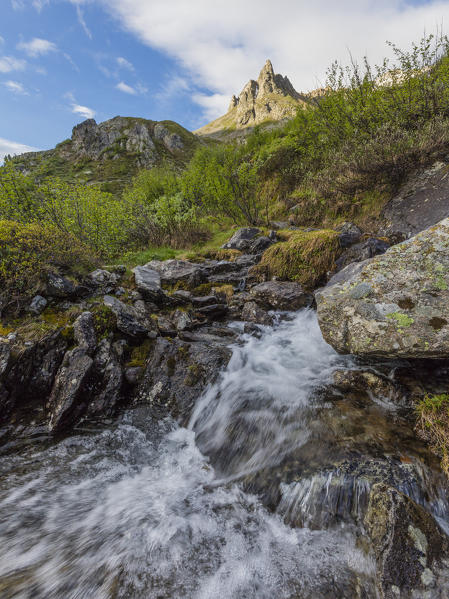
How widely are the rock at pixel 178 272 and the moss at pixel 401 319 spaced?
618 cm

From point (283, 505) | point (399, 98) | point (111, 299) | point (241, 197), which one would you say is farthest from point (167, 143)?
point (283, 505)

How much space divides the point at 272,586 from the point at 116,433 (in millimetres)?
2848

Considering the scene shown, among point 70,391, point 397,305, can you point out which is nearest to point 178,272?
point 70,391

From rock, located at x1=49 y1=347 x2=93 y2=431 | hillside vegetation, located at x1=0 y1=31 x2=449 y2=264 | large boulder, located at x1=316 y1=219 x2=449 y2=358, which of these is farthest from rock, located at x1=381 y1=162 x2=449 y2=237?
rock, located at x1=49 y1=347 x2=93 y2=431

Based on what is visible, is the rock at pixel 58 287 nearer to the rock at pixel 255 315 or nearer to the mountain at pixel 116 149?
the rock at pixel 255 315

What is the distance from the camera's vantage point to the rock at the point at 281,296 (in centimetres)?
723

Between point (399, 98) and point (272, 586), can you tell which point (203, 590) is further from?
point (399, 98)

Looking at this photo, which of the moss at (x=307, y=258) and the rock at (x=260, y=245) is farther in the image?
the rock at (x=260, y=245)

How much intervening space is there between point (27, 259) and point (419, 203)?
36.5 feet

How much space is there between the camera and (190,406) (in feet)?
14.5

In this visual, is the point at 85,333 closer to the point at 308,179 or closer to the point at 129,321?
the point at 129,321

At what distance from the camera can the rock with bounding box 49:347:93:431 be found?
13.3 feet

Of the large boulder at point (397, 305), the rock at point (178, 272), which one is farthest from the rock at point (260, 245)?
the large boulder at point (397, 305)

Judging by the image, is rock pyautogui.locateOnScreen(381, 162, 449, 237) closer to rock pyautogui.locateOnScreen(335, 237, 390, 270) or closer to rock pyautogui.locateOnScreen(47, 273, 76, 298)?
rock pyautogui.locateOnScreen(335, 237, 390, 270)
